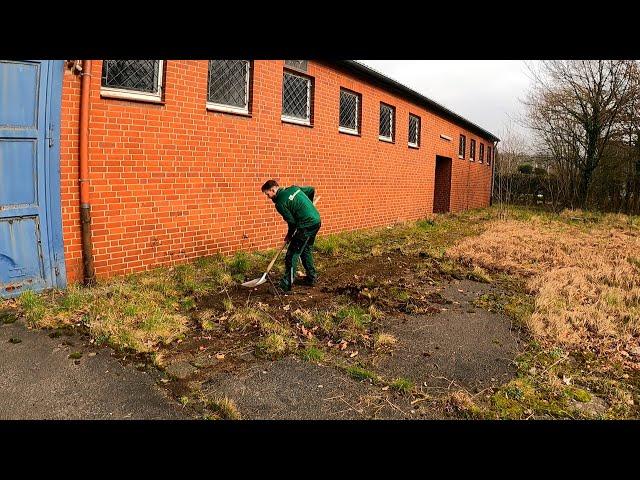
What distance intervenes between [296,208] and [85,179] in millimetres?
2566

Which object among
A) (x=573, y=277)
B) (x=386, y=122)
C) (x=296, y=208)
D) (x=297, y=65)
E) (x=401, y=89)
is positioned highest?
(x=401, y=89)

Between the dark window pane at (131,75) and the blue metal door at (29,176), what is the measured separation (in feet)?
2.43

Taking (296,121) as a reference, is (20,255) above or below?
below

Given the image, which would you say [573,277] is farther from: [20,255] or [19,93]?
[19,93]

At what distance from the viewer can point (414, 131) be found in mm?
14523

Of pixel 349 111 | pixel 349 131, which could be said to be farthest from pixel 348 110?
pixel 349 131

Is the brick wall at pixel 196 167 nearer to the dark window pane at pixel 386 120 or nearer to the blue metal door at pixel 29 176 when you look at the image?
the blue metal door at pixel 29 176

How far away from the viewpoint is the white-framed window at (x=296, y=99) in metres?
8.29

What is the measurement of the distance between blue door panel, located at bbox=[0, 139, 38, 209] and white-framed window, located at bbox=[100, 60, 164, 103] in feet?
3.83

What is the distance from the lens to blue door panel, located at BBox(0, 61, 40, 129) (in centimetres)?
441

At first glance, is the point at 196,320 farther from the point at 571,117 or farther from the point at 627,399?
the point at 571,117

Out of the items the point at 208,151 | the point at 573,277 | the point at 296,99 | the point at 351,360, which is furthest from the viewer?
the point at 296,99

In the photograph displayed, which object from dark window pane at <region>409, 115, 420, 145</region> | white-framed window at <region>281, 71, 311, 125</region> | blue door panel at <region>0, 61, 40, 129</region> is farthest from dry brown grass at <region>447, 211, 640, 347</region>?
blue door panel at <region>0, 61, 40, 129</region>
